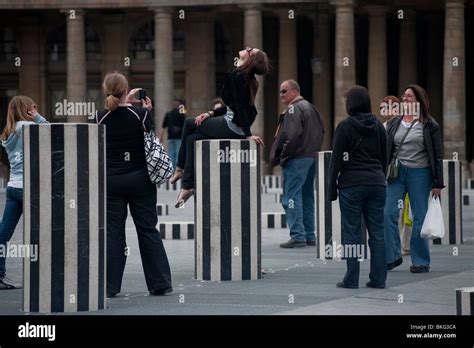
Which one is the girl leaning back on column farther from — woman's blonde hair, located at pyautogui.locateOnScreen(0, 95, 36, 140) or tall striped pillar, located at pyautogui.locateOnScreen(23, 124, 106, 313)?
tall striped pillar, located at pyautogui.locateOnScreen(23, 124, 106, 313)

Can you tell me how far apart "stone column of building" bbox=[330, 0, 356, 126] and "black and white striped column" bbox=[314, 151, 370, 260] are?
30.7m

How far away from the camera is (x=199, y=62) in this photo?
56281mm

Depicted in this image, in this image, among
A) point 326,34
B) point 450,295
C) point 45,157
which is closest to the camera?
point 45,157

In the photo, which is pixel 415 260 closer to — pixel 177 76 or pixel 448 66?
pixel 448 66

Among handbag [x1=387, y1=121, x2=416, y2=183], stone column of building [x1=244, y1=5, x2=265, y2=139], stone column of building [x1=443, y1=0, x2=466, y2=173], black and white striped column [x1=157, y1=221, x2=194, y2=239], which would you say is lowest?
black and white striped column [x1=157, y1=221, x2=194, y2=239]

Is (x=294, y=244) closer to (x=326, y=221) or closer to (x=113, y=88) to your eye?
(x=326, y=221)

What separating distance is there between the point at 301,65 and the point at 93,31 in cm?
782

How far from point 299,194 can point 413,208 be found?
3140mm

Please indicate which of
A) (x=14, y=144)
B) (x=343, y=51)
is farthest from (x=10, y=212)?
(x=343, y=51)

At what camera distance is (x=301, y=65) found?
58062 mm

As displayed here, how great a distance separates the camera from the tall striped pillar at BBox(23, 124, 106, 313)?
13320 mm

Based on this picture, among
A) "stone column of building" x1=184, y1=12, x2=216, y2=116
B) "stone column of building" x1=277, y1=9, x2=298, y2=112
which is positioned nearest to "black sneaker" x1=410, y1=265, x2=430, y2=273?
"stone column of building" x1=277, y1=9, x2=298, y2=112
